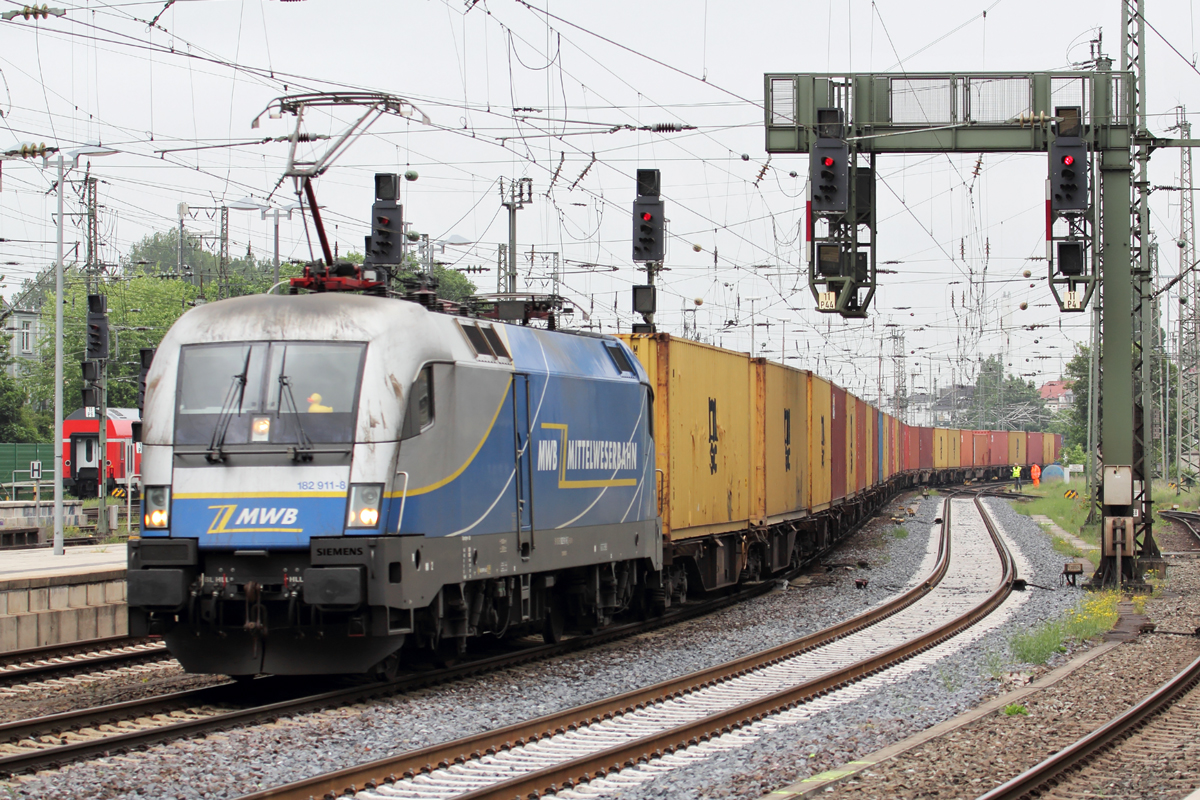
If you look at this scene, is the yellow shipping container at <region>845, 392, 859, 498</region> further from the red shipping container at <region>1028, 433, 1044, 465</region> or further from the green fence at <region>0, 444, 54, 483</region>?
the red shipping container at <region>1028, 433, 1044, 465</region>

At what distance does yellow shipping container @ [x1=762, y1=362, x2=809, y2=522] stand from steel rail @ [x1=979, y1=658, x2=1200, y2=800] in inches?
396

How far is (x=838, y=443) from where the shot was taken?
3056 cm

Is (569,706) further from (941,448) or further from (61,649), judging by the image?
(941,448)

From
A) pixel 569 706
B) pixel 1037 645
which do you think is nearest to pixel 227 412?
pixel 569 706

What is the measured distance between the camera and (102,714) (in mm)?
10148

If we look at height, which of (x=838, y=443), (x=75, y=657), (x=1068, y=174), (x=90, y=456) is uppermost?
(x=1068, y=174)

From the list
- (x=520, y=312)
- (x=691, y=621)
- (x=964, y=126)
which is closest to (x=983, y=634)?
(x=691, y=621)

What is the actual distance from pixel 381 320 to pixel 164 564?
2.73 m

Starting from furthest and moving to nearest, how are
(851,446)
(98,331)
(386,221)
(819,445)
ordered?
(851,446)
(98,331)
(819,445)
(386,221)

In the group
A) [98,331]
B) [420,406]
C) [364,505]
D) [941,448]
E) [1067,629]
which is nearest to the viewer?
[364,505]

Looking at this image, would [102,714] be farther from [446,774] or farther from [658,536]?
[658,536]

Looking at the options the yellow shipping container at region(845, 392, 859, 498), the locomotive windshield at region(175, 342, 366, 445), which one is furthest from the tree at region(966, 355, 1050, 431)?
the locomotive windshield at region(175, 342, 366, 445)

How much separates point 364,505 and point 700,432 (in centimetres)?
893

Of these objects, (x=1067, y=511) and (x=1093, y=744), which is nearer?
(x=1093, y=744)
